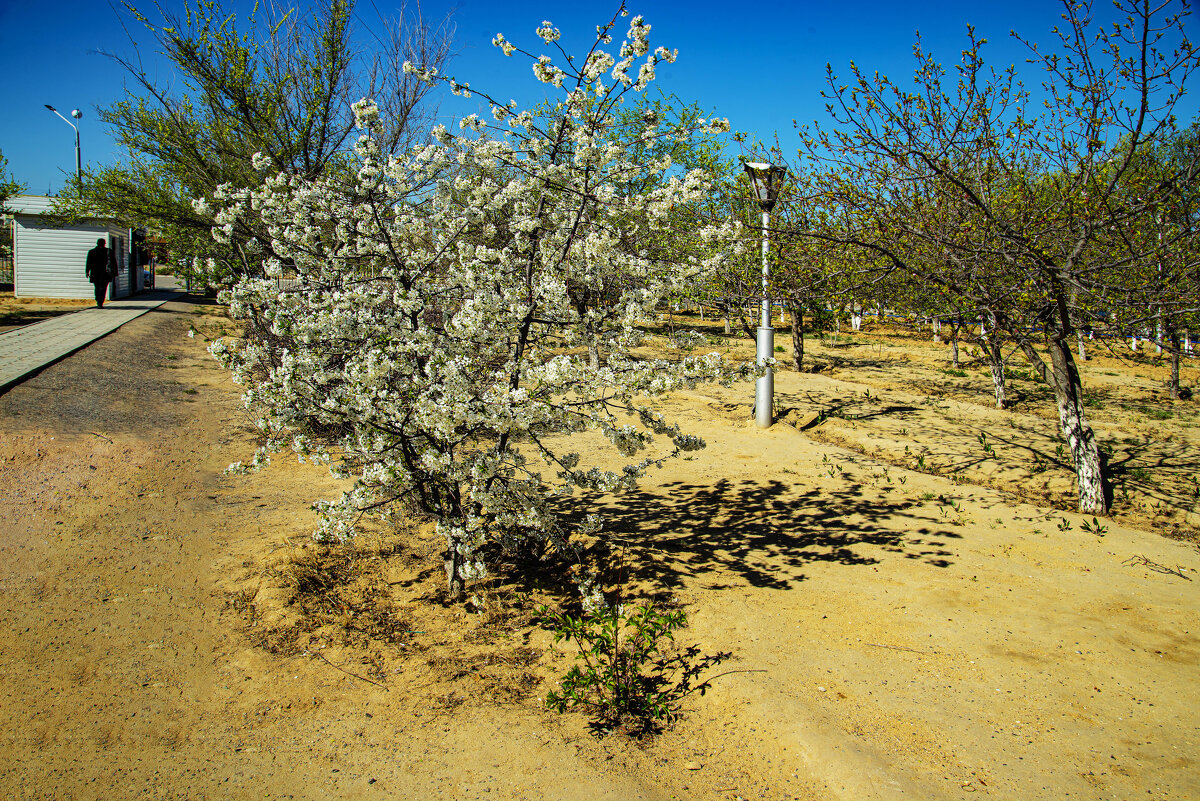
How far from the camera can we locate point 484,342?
466cm

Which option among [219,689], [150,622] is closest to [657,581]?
[219,689]

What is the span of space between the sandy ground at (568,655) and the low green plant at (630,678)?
12 cm

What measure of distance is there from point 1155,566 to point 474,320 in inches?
246

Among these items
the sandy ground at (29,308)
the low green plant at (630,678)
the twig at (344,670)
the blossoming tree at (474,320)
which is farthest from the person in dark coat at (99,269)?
the low green plant at (630,678)

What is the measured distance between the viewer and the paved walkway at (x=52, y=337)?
9.69m

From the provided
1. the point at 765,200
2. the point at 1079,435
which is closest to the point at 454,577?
the point at 1079,435

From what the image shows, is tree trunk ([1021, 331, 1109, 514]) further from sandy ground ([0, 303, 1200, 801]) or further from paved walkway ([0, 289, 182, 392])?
paved walkway ([0, 289, 182, 392])

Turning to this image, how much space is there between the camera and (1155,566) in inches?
219

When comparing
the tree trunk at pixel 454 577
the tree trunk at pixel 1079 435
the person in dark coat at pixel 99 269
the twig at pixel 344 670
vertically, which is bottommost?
the twig at pixel 344 670

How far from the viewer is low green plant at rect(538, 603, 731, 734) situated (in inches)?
141

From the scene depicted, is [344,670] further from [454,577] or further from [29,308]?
[29,308]

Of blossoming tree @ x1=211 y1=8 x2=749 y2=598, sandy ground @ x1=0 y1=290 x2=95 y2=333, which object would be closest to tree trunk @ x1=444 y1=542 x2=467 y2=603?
blossoming tree @ x1=211 y1=8 x2=749 y2=598

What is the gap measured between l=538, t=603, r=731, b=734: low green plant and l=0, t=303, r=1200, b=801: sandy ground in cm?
12

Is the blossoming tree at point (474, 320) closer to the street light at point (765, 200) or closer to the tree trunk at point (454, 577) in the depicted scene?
the tree trunk at point (454, 577)
